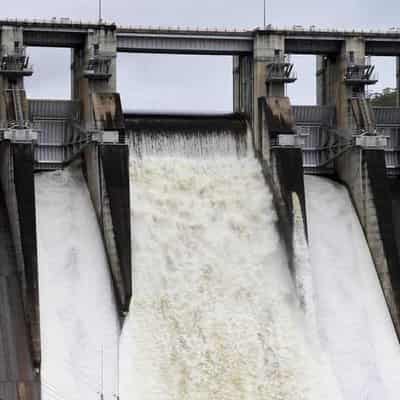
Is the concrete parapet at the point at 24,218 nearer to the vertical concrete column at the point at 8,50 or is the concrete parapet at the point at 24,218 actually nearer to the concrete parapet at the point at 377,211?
the vertical concrete column at the point at 8,50

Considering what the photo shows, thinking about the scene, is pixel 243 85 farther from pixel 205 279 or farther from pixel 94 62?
pixel 205 279

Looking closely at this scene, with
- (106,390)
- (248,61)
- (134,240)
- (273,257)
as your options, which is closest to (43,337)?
(106,390)

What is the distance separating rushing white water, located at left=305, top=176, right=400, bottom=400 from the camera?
57969mm

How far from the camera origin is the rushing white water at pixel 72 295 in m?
54.2

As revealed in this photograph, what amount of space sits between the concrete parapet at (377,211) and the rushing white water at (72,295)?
11431 millimetres

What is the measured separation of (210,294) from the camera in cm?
5888

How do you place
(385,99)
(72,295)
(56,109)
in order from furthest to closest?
1. (385,99)
2. (56,109)
3. (72,295)

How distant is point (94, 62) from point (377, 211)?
13.0 m

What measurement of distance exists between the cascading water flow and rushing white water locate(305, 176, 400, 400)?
134 centimetres

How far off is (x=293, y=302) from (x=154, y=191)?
734 centimetres

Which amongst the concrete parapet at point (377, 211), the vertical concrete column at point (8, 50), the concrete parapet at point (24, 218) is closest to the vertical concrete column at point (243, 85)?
the concrete parapet at point (377, 211)

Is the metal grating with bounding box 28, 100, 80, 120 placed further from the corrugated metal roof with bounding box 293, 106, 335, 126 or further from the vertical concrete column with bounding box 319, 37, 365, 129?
the vertical concrete column with bounding box 319, 37, 365, 129

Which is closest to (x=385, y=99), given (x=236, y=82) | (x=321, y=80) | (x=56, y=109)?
(x=321, y=80)

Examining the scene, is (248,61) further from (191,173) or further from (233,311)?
(233,311)
